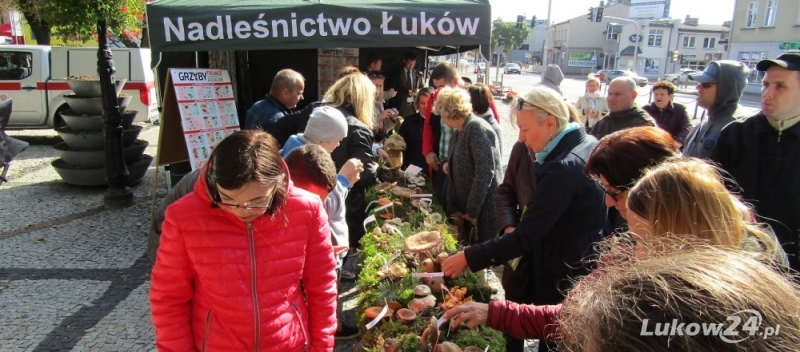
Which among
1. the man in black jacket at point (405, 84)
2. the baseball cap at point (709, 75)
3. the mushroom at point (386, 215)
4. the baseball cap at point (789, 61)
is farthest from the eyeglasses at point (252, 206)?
the man in black jacket at point (405, 84)

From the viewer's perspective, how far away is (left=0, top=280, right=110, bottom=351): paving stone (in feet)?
11.4

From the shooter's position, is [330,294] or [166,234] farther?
[330,294]

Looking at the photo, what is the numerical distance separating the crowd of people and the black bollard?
4121 mm

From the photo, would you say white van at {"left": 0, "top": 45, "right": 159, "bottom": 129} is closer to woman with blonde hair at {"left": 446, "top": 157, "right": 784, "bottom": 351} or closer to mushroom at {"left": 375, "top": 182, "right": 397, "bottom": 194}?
mushroom at {"left": 375, "top": 182, "right": 397, "bottom": 194}

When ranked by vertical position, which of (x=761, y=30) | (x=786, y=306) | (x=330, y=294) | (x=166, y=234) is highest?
(x=761, y=30)

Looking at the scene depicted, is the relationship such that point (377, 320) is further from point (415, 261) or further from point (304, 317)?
point (415, 261)

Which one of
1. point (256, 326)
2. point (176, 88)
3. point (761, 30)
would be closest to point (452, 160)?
point (256, 326)

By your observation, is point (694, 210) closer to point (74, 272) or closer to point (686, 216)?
point (686, 216)

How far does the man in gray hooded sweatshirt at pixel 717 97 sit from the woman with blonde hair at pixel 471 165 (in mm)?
1506

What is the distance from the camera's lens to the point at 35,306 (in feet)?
12.8

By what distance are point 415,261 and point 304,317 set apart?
2.76 ft

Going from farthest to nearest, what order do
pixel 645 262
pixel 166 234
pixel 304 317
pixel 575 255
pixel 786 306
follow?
pixel 575 255 < pixel 304 317 < pixel 166 234 < pixel 645 262 < pixel 786 306

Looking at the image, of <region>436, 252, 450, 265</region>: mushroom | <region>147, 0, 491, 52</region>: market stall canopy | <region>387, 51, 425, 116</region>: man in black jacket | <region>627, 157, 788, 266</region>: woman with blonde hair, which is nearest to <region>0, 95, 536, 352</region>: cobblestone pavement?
<region>436, 252, 450, 265</region>: mushroom

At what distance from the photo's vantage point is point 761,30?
34.1 m
